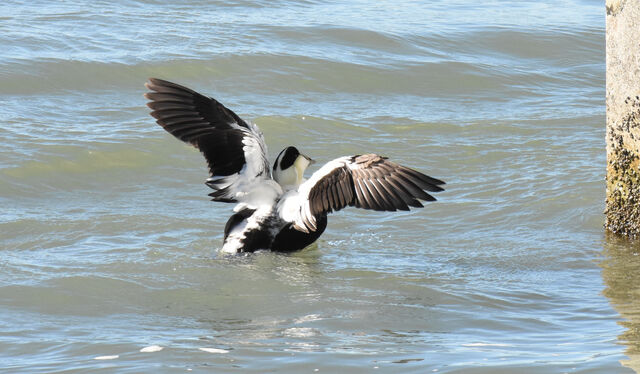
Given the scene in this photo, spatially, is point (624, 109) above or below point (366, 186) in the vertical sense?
above

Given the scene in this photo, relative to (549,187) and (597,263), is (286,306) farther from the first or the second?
(549,187)

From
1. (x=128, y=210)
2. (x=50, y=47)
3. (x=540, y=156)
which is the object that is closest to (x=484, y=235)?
(x=540, y=156)

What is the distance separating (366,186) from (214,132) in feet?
3.87

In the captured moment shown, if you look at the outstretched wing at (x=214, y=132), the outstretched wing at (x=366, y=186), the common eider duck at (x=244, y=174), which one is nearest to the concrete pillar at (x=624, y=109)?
the common eider duck at (x=244, y=174)

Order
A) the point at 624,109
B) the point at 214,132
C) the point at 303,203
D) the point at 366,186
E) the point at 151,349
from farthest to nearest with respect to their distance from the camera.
→ the point at 214,132 < the point at 624,109 < the point at 303,203 < the point at 366,186 < the point at 151,349

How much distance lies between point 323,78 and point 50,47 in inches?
120

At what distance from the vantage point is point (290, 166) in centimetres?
639

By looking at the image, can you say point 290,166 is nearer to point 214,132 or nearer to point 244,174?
point 244,174

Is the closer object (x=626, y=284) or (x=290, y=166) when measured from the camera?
(x=626, y=284)

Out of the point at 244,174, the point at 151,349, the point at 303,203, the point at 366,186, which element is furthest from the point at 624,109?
the point at 151,349

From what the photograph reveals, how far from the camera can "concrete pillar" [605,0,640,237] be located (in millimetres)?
5977

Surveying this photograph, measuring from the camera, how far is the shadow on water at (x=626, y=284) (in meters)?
4.52

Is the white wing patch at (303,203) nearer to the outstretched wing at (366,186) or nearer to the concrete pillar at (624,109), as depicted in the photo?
the outstretched wing at (366,186)

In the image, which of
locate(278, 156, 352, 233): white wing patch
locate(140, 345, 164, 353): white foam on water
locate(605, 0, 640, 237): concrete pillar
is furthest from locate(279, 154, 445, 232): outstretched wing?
locate(140, 345, 164, 353): white foam on water
